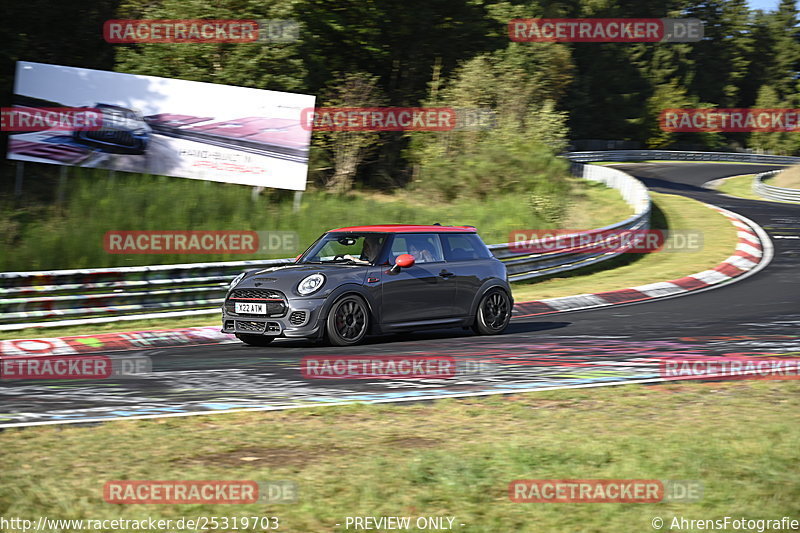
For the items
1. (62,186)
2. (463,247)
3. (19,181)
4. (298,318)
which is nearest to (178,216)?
(62,186)

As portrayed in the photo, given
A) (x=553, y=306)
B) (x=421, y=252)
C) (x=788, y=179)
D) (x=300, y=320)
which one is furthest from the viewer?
(x=788, y=179)

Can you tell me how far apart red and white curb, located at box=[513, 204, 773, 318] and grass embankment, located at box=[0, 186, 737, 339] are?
A: 39 centimetres

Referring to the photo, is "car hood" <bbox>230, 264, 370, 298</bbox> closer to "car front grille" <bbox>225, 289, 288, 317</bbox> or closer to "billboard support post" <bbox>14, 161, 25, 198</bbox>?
"car front grille" <bbox>225, 289, 288, 317</bbox>

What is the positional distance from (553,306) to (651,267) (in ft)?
21.8

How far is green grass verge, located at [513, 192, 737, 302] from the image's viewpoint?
63.0ft

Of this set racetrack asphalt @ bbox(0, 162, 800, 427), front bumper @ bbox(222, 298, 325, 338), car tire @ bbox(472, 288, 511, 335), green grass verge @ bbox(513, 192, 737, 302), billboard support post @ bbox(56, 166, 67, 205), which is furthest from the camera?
billboard support post @ bbox(56, 166, 67, 205)

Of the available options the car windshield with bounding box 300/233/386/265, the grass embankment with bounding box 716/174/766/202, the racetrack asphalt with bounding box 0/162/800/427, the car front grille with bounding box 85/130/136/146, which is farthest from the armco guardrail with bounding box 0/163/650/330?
the grass embankment with bounding box 716/174/766/202

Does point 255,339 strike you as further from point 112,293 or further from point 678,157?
point 678,157

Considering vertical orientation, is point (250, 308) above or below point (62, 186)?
below

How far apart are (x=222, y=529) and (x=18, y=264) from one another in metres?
13.2

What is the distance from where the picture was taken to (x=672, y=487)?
15.8 ft

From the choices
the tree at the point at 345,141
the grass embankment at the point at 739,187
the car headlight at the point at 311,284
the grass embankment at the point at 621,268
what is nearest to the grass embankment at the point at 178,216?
Answer: the grass embankment at the point at 621,268

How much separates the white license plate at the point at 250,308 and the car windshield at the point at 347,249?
1.28 meters

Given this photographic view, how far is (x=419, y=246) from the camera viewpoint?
12.3 m
